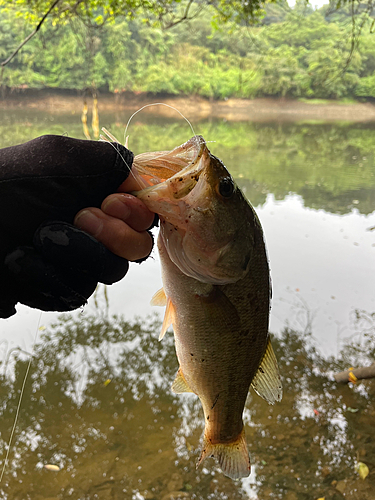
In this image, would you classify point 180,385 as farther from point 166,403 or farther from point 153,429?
point 166,403

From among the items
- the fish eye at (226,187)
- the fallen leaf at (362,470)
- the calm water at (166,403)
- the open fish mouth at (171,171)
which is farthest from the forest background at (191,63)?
the fish eye at (226,187)

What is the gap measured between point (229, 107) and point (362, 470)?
128 feet

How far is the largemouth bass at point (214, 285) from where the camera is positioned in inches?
50.0

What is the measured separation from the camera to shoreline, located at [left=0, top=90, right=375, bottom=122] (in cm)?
3453

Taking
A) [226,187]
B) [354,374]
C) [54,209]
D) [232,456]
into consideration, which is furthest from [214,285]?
[354,374]

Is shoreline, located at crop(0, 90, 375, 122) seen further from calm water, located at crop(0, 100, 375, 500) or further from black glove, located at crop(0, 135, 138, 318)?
black glove, located at crop(0, 135, 138, 318)

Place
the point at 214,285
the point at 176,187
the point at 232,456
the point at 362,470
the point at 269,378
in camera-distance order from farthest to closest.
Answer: the point at 362,470 → the point at 232,456 → the point at 269,378 → the point at 214,285 → the point at 176,187

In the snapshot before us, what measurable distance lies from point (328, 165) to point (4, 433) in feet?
56.7

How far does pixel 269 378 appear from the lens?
1668 millimetres

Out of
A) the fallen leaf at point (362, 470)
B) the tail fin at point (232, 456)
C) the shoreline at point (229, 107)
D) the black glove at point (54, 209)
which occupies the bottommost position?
the tail fin at point (232, 456)

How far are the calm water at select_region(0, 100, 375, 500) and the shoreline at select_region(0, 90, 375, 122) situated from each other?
30.6 meters

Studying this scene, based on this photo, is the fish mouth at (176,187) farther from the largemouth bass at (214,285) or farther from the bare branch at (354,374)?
the bare branch at (354,374)

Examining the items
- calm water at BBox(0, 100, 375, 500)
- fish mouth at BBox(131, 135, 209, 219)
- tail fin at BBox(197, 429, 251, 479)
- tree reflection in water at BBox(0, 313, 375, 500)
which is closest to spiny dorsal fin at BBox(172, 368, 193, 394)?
tail fin at BBox(197, 429, 251, 479)

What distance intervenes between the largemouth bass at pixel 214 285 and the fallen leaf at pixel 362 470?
7.73ft
